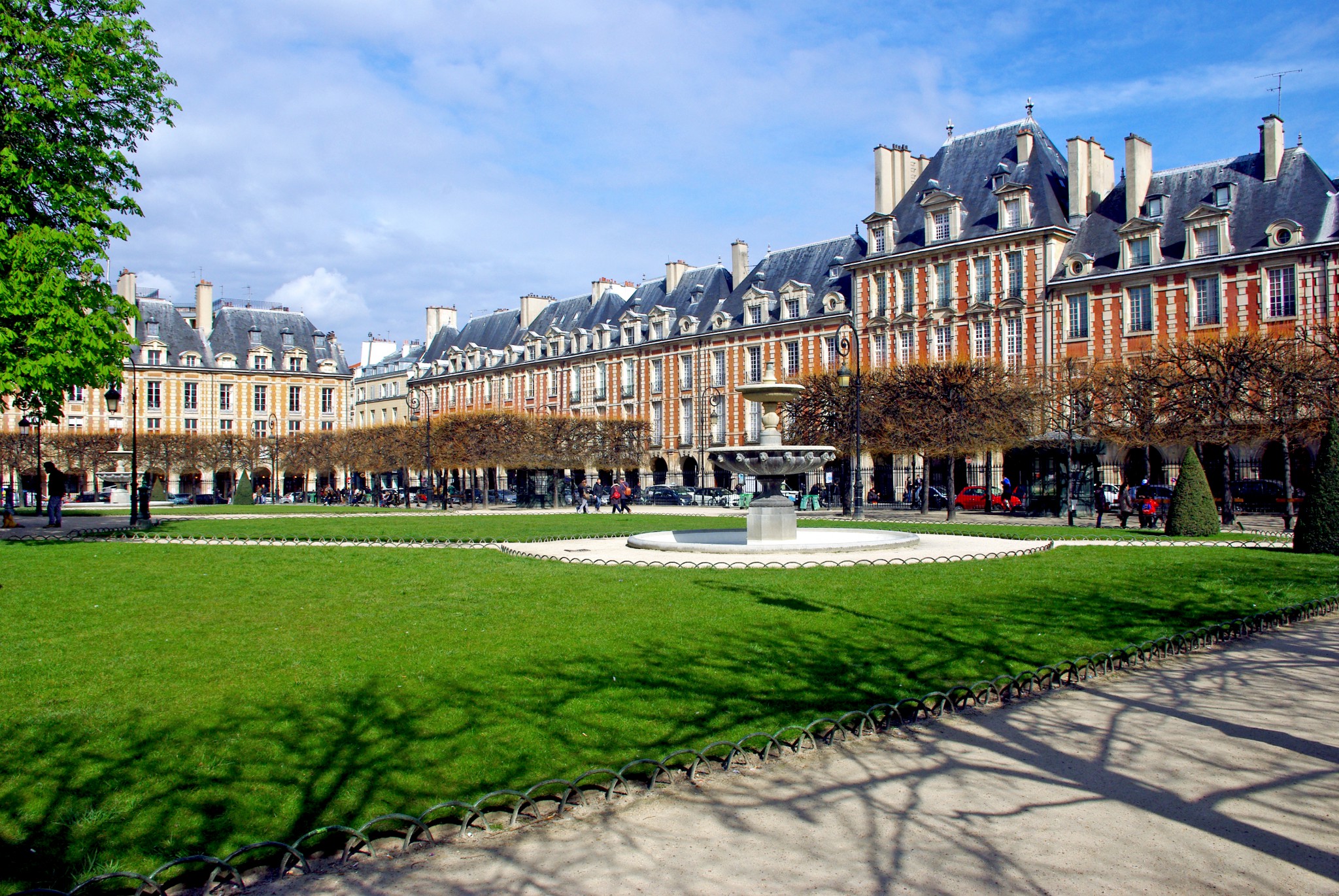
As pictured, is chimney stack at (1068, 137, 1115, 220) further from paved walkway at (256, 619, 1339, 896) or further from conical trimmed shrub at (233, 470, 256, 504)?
conical trimmed shrub at (233, 470, 256, 504)

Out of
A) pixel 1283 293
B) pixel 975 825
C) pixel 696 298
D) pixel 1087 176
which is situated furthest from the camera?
pixel 696 298

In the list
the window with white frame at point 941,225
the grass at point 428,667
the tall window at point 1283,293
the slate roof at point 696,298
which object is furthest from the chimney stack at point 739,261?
the grass at point 428,667

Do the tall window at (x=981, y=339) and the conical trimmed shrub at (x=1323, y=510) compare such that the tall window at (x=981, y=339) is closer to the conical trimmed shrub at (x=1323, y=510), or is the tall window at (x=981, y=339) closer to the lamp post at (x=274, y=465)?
the conical trimmed shrub at (x=1323, y=510)

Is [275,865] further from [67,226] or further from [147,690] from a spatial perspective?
[67,226]

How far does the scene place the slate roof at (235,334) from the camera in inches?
2470

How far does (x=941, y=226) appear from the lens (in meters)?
40.2

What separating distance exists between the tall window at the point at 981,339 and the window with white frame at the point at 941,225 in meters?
4.16

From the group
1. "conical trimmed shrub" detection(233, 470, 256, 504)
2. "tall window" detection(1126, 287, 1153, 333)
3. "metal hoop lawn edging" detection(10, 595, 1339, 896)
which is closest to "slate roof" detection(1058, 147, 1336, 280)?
"tall window" detection(1126, 287, 1153, 333)

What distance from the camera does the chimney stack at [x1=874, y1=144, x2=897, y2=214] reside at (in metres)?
43.2

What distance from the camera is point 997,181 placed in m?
39.1

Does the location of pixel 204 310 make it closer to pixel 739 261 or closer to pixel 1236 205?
pixel 739 261

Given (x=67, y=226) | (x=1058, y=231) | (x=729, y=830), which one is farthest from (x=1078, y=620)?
(x=1058, y=231)

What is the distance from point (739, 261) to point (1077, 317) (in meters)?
20.0

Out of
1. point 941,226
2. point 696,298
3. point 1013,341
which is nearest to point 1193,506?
point 1013,341
